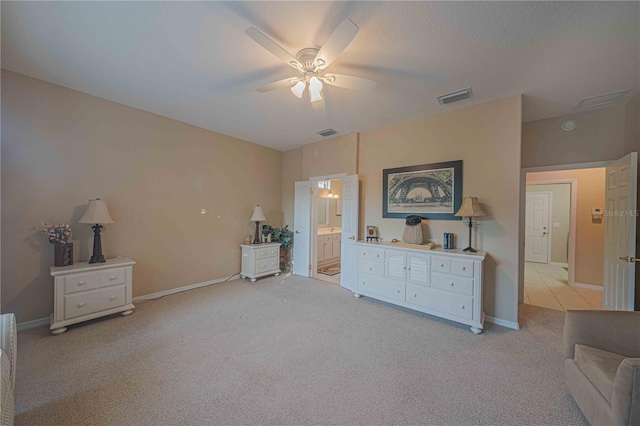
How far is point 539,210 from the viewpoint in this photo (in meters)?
6.16

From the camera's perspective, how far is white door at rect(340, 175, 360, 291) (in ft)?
13.2

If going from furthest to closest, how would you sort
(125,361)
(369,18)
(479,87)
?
(479,87) → (125,361) → (369,18)

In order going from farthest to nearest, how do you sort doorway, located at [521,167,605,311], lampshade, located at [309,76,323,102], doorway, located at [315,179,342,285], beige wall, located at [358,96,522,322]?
doorway, located at [315,179,342,285] → doorway, located at [521,167,605,311] → beige wall, located at [358,96,522,322] → lampshade, located at [309,76,323,102]

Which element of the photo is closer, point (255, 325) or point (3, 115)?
point (3, 115)

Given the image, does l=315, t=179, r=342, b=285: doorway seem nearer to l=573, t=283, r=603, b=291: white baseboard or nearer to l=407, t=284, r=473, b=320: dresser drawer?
l=407, t=284, r=473, b=320: dresser drawer

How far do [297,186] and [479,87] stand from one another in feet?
11.0

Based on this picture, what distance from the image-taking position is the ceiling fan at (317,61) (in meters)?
1.58

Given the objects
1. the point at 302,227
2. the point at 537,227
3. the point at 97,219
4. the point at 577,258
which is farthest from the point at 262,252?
the point at 537,227

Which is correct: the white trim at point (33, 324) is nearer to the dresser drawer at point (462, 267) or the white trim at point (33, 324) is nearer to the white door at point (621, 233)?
the dresser drawer at point (462, 267)

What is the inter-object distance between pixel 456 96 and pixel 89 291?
4.74 meters

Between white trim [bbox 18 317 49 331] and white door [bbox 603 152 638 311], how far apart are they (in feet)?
20.5

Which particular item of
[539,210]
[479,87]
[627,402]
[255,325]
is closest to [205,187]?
[255,325]

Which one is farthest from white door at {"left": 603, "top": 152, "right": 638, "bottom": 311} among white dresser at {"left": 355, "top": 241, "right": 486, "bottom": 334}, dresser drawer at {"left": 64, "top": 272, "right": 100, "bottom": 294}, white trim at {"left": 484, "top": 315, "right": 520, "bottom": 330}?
dresser drawer at {"left": 64, "top": 272, "right": 100, "bottom": 294}

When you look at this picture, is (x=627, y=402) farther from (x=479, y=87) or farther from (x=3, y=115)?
(x=3, y=115)
